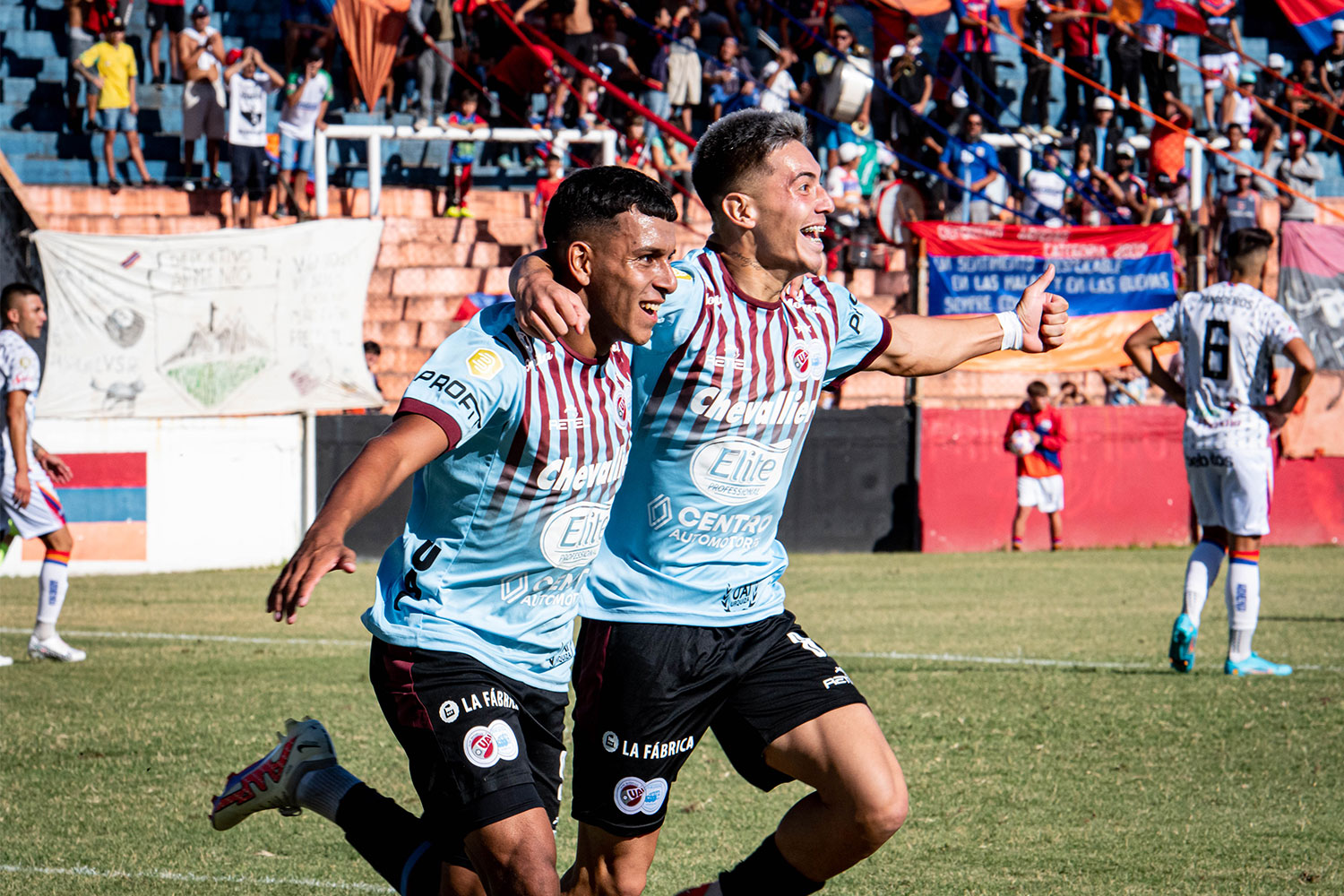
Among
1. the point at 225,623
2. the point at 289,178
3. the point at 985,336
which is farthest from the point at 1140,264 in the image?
the point at 985,336

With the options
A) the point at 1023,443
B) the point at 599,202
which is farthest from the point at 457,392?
the point at 1023,443

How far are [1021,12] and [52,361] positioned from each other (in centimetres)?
1439

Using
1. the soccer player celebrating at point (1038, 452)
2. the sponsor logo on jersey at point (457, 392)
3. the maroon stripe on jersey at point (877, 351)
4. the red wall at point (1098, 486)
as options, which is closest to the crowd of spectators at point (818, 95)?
the soccer player celebrating at point (1038, 452)

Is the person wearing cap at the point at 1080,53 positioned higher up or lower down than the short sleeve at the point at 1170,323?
higher up

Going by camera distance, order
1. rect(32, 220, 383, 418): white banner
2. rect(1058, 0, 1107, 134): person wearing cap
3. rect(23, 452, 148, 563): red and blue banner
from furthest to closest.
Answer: rect(1058, 0, 1107, 134): person wearing cap
rect(32, 220, 383, 418): white banner
rect(23, 452, 148, 563): red and blue banner

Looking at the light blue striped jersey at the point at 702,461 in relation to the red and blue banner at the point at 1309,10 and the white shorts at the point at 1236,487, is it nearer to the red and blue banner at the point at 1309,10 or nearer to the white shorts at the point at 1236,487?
the white shorts at the point at 1236,487

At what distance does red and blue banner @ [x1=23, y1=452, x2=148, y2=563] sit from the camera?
1544cm

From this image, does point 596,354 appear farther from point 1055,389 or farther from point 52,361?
point 1055,389

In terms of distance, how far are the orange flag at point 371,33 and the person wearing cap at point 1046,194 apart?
27.2 feet

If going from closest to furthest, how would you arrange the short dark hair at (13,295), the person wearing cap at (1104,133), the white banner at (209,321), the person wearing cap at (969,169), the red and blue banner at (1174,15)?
the short dark hair at (13,295), the white banner at (209,321), the red and blue banner at (1174,15), the person wearing cap at (969,169), the person wearing cap at (1104,133)

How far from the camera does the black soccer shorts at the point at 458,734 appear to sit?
3623 mm

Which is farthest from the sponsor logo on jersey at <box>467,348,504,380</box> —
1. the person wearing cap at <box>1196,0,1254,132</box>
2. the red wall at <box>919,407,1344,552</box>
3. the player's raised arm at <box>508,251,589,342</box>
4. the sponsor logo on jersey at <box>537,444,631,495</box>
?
the person wearing cap at <box>1196,0,1254,132</box>

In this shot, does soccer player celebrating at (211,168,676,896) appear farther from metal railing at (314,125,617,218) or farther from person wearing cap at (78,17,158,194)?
person wearing cap at (78,17,158,194)

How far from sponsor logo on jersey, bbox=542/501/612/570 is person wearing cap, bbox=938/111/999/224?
17.3 metres
